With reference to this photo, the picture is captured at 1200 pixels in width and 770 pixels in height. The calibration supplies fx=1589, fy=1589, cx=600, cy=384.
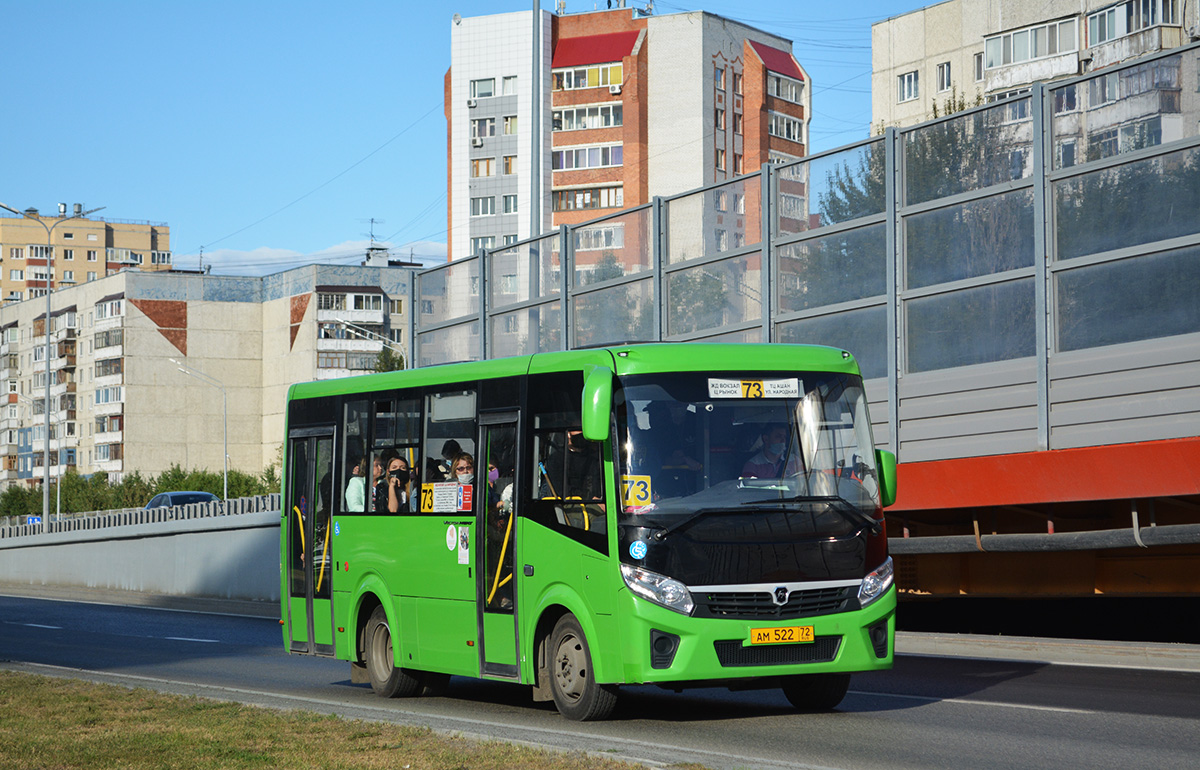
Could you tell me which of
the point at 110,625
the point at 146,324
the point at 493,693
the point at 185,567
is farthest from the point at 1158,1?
the point at 146,324

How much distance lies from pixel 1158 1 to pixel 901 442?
48050mm

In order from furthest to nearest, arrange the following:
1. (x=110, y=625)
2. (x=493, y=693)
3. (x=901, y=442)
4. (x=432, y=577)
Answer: (x=110, y=625) → (x=901, y=442) → (x=493, y=693) → (x=432, y=577)

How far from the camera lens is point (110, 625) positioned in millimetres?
28297

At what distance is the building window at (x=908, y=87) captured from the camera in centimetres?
7938

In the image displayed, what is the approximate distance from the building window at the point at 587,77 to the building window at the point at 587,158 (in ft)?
13.1

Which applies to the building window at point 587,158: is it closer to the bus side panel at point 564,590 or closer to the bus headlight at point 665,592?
the bus side panel at point 564,590

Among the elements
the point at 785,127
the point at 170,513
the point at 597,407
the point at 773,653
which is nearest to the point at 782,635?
the point at 773,653

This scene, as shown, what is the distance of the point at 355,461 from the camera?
14.6 metres

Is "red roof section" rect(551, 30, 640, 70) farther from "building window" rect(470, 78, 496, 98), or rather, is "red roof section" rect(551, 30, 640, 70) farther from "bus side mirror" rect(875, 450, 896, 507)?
"bus side mirror" rect(875, 450, 896, 507)

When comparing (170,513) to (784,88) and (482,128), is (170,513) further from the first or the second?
(784,88)

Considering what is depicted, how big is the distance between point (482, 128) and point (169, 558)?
65.3 metres

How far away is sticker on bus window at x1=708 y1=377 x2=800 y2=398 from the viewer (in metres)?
11.2

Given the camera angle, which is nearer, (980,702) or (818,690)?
(818,690)

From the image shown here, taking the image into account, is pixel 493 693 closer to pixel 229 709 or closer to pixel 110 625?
pixel 229 709
